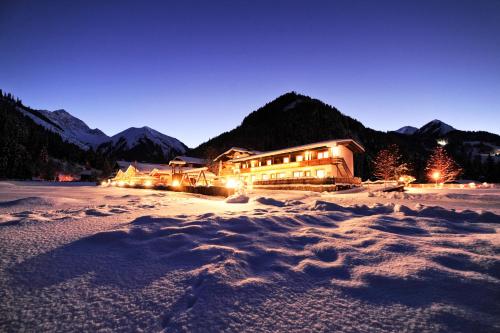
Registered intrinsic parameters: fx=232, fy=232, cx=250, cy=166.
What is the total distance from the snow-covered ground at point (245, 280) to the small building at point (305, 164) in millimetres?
19382

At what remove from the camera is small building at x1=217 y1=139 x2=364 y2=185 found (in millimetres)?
29011

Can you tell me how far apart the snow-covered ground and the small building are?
19.4 meters

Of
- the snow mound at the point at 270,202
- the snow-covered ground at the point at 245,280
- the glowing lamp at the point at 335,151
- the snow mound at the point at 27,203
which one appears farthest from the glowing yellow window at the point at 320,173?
the snow mound at the point at 27,203

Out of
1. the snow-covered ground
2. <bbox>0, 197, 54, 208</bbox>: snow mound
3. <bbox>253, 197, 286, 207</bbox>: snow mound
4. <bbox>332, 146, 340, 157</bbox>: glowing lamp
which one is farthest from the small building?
<bbox>0, 197, 54, 208</bbox>: snow mound

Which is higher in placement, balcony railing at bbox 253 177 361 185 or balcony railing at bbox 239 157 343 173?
balcony railing at bbox 239 157 343 173

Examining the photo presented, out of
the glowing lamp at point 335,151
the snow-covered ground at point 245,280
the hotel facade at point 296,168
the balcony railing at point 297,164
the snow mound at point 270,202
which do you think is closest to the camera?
the snow-covered ground at point 245,280

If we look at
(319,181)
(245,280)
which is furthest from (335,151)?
(245,280)

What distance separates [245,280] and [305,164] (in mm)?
31850

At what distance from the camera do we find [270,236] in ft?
14.5

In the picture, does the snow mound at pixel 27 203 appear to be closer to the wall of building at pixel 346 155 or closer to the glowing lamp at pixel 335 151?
the glowing lamp at pixel 335 151

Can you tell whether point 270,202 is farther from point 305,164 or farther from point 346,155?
point 346,155

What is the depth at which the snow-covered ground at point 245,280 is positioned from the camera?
189cm

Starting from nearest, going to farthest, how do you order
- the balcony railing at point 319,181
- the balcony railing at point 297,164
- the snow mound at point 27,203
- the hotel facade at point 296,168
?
the snow mound at point 27,203
the balcony railing at point 319,181
the hotel facade at point 296,168
the balcony railing at point 297,164

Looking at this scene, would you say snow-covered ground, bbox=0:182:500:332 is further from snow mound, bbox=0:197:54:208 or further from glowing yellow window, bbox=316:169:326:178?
glowing yellow window, bbox=316:169:326:178
